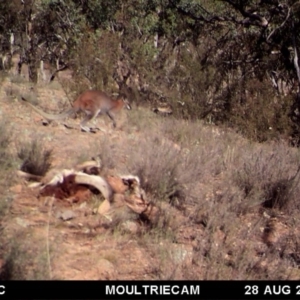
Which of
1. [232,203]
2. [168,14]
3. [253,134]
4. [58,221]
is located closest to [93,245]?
[58,221]

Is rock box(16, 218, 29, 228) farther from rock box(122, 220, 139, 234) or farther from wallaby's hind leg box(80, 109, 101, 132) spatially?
wallaby's hind leg box(80, 109, 101, 132)

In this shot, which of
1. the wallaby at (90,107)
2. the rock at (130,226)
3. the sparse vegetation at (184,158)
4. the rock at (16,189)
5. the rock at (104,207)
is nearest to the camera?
the sparse vegetation at (184,158)

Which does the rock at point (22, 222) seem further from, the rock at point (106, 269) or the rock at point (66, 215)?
the rock at point (106, 269)

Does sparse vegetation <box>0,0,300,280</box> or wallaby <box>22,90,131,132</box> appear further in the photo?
wallaby <box>22,90,131,132</box>

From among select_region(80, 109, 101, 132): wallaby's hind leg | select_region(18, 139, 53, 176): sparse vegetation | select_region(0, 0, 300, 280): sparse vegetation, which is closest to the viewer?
select_region(0, 0, 300, 280): sparse vegetation
